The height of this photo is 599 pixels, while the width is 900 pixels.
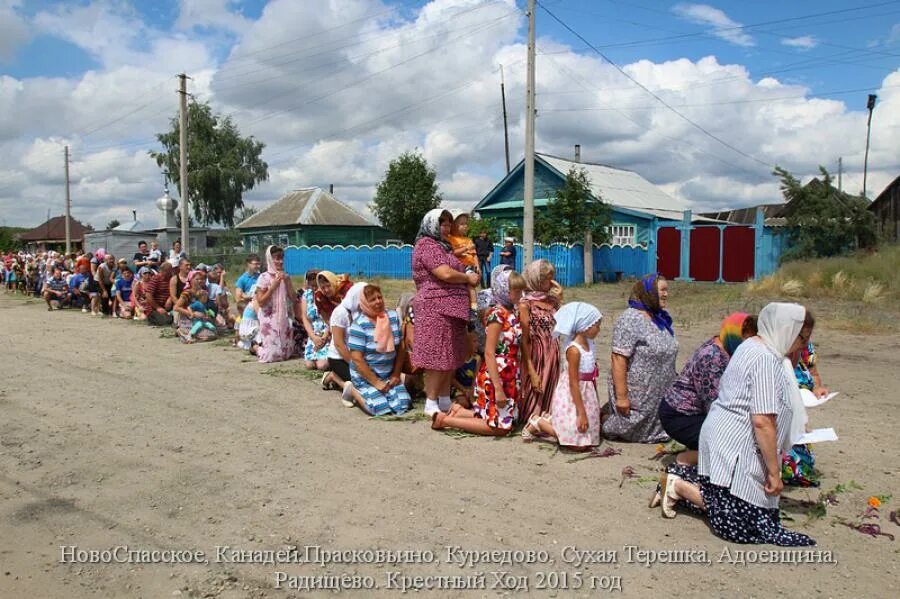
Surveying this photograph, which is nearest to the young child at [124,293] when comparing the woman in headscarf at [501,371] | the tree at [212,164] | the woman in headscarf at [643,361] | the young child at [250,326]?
the young child at [250,326]

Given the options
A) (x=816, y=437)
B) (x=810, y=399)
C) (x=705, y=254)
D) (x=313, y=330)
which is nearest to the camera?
(x=816, y=437)

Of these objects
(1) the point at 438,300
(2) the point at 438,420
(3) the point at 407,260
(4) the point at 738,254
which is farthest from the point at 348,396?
(3) the point at 407,260

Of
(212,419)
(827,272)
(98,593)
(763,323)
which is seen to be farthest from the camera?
(827,272)

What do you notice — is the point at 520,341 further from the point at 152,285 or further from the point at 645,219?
the point at 645,219

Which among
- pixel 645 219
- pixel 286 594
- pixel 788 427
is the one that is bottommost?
pixel 286 594

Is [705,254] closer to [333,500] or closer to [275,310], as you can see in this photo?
[275,310]

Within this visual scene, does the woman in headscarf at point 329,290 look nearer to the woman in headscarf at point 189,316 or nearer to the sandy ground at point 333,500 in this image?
the sandy ground at point 333,500

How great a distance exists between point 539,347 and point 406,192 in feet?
98.4

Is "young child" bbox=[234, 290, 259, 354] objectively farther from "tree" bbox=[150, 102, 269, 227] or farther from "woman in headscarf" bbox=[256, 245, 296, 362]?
"tree" bbox=[150, 102, 269, 227]

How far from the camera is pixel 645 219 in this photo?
26750mm

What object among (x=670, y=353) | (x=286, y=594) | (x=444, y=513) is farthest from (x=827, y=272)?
(x=286, y=594)

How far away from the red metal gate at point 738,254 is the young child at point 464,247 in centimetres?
1740

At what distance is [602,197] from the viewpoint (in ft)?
87.4

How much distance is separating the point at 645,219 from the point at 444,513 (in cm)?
2407
